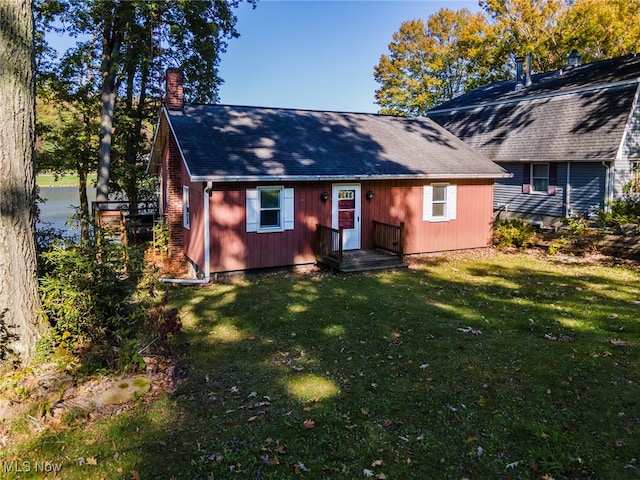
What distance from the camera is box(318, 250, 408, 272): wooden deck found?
12.3 m

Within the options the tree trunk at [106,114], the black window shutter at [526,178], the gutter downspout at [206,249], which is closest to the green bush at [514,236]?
the black window shutter at [526,178]

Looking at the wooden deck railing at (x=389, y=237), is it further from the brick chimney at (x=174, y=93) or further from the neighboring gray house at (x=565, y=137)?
the neighboring gray house at (x=565, y=137)

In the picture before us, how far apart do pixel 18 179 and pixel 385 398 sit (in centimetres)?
509

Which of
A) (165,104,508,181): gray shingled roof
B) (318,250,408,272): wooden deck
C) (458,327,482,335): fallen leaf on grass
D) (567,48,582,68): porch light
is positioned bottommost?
(458,327,482,335): fallen leaf on grass

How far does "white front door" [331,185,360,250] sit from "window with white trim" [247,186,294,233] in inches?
55.5

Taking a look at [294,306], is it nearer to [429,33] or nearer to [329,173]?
[329,173]

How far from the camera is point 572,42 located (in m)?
30.2

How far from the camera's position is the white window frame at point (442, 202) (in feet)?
47.4

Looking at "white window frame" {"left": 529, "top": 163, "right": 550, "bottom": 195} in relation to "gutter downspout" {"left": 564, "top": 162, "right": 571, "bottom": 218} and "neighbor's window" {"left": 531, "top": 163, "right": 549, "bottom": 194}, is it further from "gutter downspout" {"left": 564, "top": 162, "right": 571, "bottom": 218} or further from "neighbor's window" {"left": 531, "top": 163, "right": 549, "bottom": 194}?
"gutter downspout" {"left": 564, "top": 162, "right": 571, "bottom": 218}

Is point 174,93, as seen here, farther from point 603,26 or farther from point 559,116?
point 603,26

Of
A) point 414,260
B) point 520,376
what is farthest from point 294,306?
point 414,260

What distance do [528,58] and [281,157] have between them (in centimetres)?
1895

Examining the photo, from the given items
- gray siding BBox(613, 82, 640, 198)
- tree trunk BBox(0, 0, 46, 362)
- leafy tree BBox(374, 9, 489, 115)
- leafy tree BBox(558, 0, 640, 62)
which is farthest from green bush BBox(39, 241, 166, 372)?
leafy tree BBox(374, 9, 489, 115)

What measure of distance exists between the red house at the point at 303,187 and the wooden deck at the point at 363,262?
0.34ft
